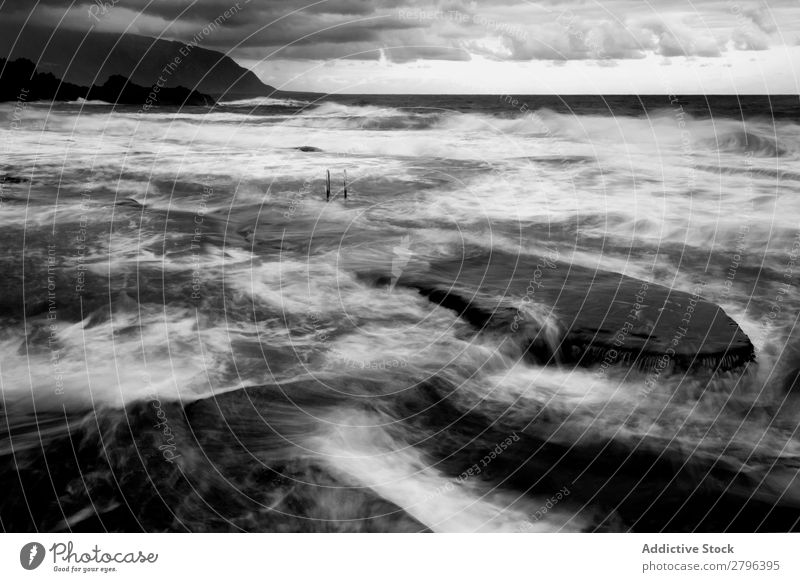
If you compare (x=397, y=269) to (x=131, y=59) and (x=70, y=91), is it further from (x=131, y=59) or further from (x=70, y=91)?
(x=70, y=91)

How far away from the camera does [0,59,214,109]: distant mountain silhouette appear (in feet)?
24.0

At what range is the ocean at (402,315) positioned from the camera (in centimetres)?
536

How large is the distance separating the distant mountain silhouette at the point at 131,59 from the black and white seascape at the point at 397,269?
0.03 metres

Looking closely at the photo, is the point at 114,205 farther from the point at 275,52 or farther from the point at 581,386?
the point at 581,386

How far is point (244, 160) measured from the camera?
7.57m

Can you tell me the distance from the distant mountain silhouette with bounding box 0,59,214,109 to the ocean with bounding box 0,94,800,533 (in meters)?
0.17

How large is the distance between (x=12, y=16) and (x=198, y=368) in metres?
4.41
